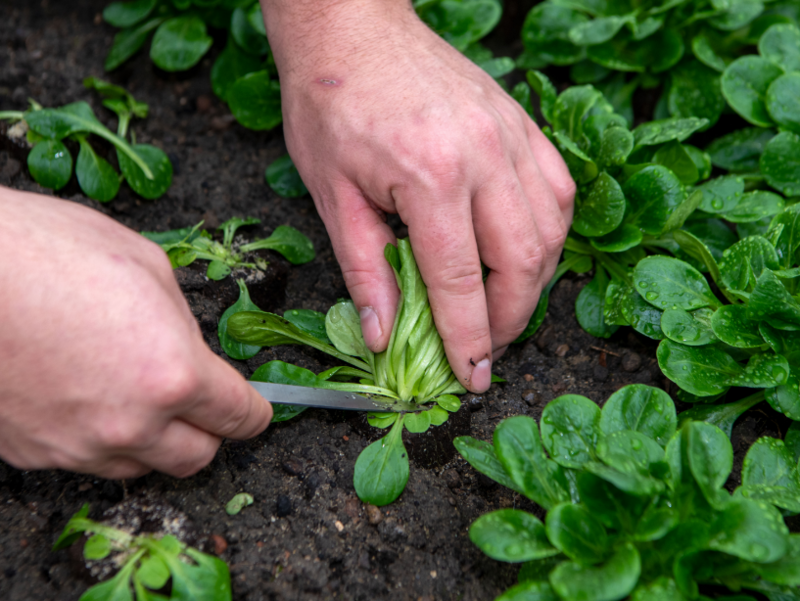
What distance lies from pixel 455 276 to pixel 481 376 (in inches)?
11.8

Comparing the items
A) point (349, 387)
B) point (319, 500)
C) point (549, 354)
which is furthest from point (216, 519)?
point (549, 354)

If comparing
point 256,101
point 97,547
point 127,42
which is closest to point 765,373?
point 97,547

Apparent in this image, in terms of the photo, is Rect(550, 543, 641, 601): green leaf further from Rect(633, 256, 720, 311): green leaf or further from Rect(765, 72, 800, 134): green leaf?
Rect(765, 72, 800, 134): green leaf

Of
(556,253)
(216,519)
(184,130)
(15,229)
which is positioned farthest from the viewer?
(184,130)

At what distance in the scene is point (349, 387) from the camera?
156cm

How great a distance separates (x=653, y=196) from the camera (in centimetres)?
173

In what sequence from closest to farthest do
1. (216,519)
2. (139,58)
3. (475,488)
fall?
(216,519) < (475,488) < (139,58)

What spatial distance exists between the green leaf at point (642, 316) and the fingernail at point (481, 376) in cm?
43

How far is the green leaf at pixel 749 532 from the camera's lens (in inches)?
40.6

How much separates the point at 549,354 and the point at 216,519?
3.50ft

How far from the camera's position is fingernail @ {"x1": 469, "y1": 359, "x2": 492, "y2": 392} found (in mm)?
1537

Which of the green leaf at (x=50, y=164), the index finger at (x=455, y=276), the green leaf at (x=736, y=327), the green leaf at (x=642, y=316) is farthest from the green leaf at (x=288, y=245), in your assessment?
the green leaf at (x=736, y=327)

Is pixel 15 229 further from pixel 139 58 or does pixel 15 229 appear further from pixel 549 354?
pixel 139 58

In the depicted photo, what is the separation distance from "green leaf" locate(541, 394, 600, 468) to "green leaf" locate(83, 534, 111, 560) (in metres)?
0.97
